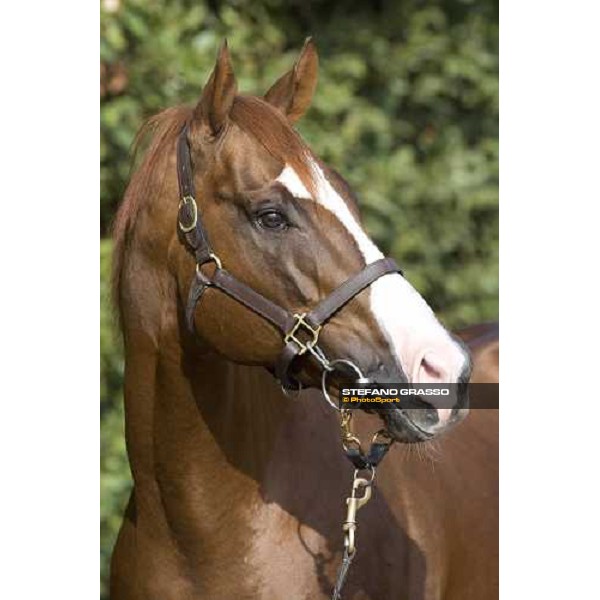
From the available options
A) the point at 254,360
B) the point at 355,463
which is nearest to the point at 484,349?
the point at 355,463

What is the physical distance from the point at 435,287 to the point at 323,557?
1.61 meters

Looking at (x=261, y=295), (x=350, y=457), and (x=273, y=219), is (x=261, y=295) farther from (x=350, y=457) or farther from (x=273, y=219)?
(x=350, y=457)

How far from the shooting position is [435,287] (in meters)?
3.54

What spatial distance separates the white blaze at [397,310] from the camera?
181 cm

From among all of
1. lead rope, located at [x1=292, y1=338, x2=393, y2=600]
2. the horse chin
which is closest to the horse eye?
lead rope, located at [x1=292, y1=338, x2=393, y2=600]

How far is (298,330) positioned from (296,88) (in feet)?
1.79

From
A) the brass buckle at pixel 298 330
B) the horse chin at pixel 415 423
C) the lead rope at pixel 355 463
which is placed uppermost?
the brass buckle at pixel 298 330

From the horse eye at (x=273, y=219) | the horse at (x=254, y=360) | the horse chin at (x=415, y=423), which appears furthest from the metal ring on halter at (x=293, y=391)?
the horse eye at (x=273, y=219)

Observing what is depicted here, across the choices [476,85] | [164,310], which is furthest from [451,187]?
[164,310]

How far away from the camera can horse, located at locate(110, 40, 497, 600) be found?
6.20 feet

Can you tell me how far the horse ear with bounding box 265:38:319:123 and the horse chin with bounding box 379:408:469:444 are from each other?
646 mm

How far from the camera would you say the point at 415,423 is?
1.89 meters

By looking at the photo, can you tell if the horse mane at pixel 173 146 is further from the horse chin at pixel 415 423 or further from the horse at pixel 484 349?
the horse at pixel 484 349
